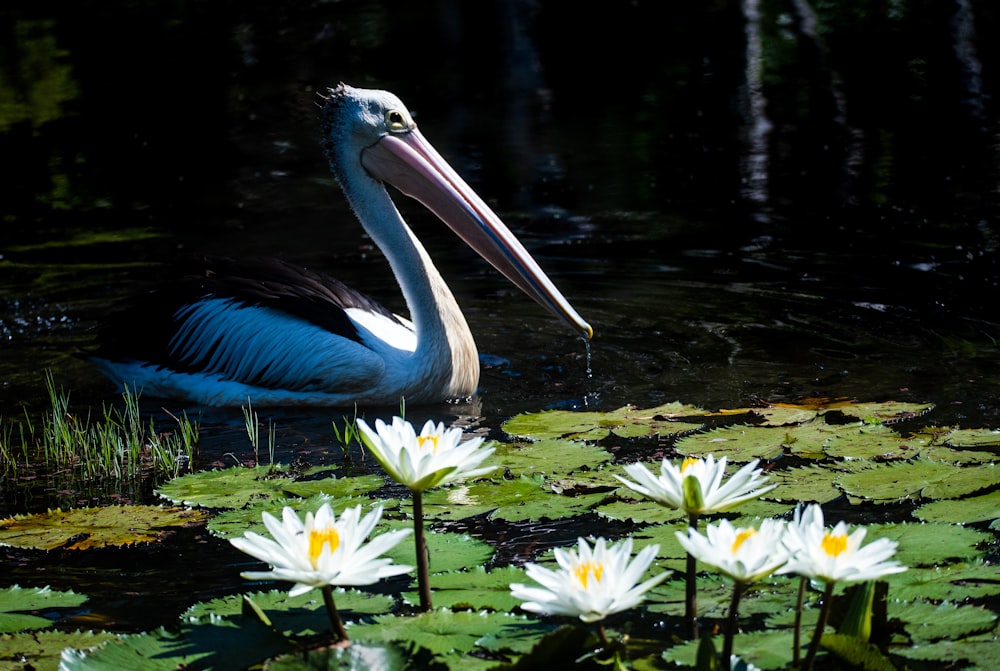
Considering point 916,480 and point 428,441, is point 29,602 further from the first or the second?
point 916,480

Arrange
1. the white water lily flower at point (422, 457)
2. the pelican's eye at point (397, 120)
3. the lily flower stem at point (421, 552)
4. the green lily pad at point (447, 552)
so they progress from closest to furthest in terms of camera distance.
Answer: the white water lily flower at point (422, 457) → the lily flower stem at point (421, 552) → the green lily pad at point (447, 552) → the pelican's eye at point (397, 120)

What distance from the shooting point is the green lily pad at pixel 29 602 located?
106 inches

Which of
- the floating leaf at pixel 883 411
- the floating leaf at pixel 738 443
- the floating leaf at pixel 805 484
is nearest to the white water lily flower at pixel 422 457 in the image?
the floating leaf at pixel 805 484

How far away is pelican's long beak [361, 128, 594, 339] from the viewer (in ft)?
16.4

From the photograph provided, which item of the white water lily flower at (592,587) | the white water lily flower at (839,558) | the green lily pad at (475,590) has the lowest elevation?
the green lily pad at (475,590)

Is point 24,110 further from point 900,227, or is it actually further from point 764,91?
point 900,227

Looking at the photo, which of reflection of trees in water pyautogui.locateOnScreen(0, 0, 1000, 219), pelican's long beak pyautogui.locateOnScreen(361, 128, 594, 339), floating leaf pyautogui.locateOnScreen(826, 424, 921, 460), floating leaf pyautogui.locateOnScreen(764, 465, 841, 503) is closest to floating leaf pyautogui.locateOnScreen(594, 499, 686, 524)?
floating leaf pyautogui.locateOnScreen(764, 465, 841, 503)

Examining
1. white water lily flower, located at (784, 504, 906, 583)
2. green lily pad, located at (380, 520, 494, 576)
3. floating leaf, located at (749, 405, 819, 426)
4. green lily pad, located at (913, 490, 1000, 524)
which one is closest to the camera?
white water lily flower, located at (784, 504, 906, 583)

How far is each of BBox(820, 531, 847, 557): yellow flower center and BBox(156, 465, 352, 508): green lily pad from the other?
80.8 inches

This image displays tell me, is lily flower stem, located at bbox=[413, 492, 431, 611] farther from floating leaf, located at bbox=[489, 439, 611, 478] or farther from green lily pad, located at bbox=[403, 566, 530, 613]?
floating leaf, located at bbox=[489, 439, 611, 478]

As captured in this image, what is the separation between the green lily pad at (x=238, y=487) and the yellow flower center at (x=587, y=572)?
6.19 feet

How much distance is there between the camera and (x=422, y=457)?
216 cm

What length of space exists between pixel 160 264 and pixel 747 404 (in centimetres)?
439

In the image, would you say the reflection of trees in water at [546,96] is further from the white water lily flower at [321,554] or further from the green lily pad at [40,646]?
the white water lily flower at [321,554]
